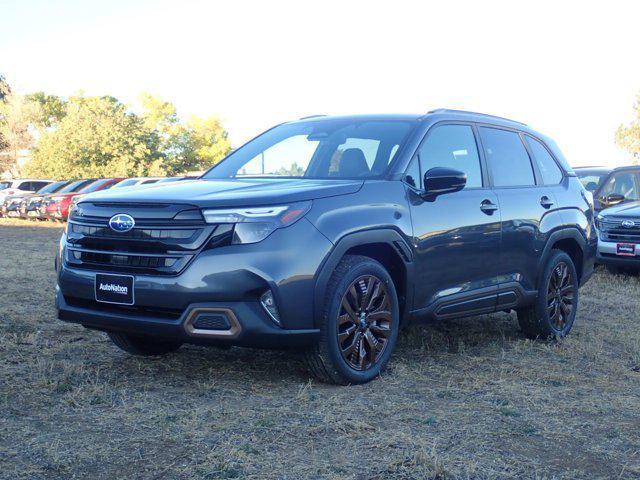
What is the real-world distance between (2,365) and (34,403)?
103cm

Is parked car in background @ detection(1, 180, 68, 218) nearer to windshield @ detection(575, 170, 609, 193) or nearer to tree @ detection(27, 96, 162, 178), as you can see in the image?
tree @ detection(27, 96, 162, 178)

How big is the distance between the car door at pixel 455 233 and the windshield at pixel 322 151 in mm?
265

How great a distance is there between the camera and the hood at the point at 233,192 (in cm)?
478

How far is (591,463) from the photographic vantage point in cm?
388

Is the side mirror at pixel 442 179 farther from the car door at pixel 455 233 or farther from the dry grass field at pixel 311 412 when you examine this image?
the dry grass field at pixel 311 412

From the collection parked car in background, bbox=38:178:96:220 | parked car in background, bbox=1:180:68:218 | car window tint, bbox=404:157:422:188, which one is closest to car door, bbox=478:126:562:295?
car window tint, bbox=404:157:422:188

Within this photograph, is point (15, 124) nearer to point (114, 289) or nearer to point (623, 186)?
point (623, 186)

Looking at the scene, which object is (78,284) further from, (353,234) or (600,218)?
(600,218)

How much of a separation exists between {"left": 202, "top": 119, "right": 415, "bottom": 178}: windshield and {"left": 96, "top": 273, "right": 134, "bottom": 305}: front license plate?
1.55 meters

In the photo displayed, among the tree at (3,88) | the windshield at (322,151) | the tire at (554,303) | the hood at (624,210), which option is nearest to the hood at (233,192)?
the windshield at (322,151)

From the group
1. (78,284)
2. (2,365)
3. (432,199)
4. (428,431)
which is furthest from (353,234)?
(2,365)

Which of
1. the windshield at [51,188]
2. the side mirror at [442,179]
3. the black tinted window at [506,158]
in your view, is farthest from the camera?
the windshield at [51,188]

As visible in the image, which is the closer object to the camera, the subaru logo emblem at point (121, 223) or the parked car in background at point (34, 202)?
the subaru logo emblem at point (121, 223)

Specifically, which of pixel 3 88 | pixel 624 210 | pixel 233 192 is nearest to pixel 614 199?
pixel 624 210
